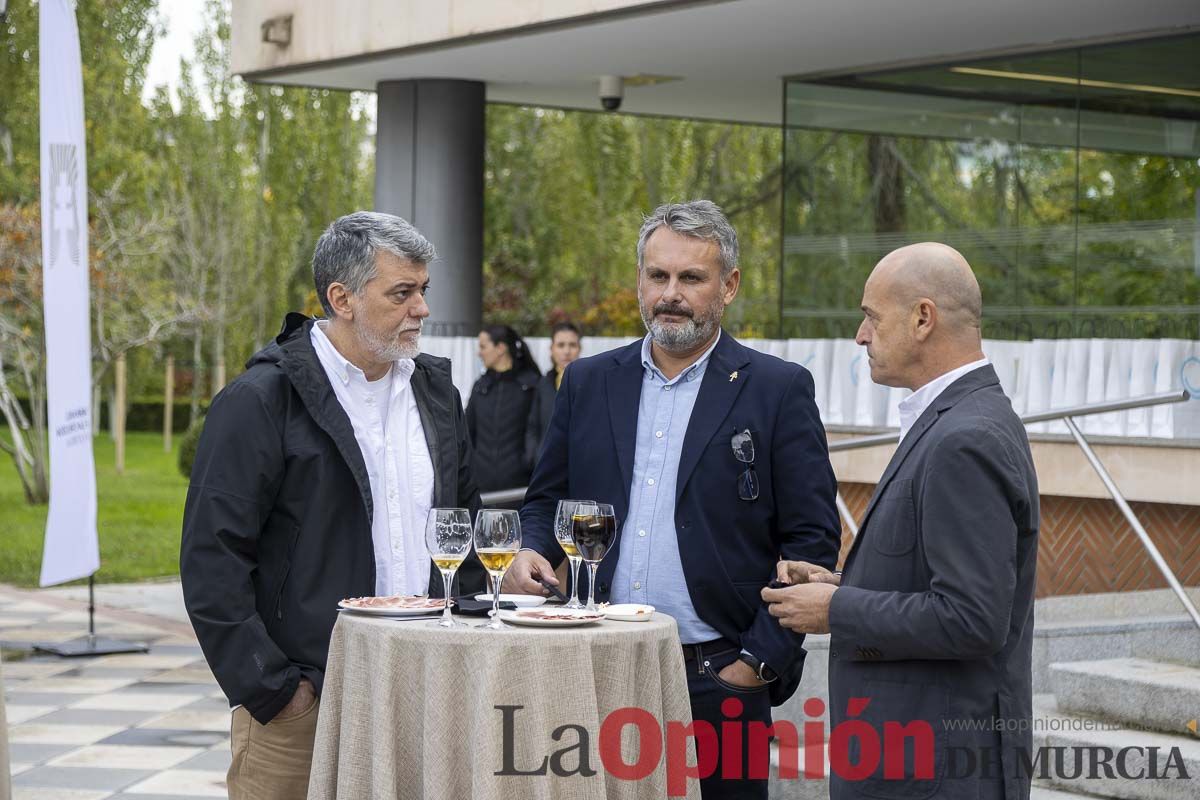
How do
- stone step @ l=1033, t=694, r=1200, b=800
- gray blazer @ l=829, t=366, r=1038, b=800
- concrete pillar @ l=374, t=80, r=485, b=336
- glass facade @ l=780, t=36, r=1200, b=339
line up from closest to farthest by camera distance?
1. gray blazer @ l=829, t=366, r=1038, b=800
2. stone step @ l=1033, t=694, r=1200, b=800
3. glass facade @ l=780, t=36, r=1200, b=339
4. concrete pillar @ l=374, t=80, r=485, b=336

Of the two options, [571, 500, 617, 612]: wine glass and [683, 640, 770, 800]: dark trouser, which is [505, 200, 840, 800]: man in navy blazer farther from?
[571, 500, 617, 612]: wine glass

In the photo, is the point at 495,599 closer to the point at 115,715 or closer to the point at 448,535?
the point at 448,535

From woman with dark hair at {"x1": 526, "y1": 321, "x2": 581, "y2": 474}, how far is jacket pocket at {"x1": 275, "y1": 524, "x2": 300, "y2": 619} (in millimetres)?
6345

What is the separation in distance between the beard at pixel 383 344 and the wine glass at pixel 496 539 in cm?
68

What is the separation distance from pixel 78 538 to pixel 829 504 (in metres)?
6.41

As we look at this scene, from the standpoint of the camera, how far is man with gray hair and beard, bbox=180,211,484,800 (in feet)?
12.3

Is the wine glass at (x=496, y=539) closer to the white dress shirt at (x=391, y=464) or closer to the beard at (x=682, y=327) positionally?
the white dress shirt at (x=391, y=464)

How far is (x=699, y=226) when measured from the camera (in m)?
3.93

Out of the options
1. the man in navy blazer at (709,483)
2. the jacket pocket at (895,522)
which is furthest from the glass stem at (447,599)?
the jacket pocket at (895,522)

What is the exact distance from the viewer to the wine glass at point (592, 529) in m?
3.56

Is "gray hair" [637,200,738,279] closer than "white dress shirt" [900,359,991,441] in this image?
No

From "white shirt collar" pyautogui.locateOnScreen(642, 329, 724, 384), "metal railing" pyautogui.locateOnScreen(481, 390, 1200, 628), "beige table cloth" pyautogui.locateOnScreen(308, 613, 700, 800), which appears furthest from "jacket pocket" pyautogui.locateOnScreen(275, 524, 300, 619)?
"metal railing" pyautogui.locateOnScreen(481, 390, 1200, 628)

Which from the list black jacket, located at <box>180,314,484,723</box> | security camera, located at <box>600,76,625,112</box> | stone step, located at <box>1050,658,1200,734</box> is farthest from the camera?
security camera, located at <box>600,76,625,112</box>

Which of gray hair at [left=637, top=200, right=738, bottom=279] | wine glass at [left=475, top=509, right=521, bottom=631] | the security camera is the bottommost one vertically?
wine glass at [left=475, top=509, right=521, bottom=631]
